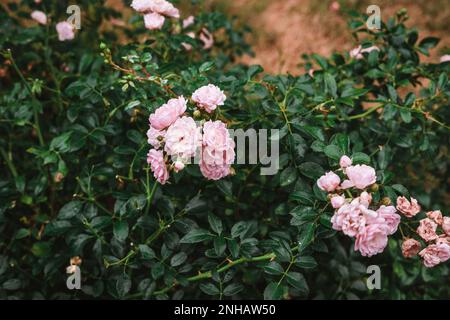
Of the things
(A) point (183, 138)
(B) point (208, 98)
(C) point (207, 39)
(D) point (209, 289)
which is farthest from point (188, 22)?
(D) point (209, 289)

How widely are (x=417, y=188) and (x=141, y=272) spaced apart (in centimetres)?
121

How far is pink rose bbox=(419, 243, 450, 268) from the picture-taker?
4.53 feet

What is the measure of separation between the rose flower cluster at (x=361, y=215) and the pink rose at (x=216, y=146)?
0.26 meters

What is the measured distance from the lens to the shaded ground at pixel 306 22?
3.54 m

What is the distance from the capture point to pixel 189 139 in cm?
129

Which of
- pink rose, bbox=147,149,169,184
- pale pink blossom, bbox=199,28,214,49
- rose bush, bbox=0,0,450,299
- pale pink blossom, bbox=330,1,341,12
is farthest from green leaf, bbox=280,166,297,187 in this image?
pale pink blossom, bbox=330,1,341,12

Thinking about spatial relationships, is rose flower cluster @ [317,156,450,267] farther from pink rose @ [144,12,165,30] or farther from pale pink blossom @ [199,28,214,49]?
pale pink blossom @ [199,28,214,49]

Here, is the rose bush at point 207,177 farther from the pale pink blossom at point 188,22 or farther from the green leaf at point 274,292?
the pale pink blossom at point 188,22

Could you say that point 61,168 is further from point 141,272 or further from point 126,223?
point 141,272

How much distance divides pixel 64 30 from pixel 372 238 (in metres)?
1.54

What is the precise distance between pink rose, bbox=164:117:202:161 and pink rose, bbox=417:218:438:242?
68 cm

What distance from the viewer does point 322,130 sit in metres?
1.60

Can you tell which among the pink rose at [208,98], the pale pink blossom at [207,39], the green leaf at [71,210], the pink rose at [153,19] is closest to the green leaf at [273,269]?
the pink rose at [208,98]
